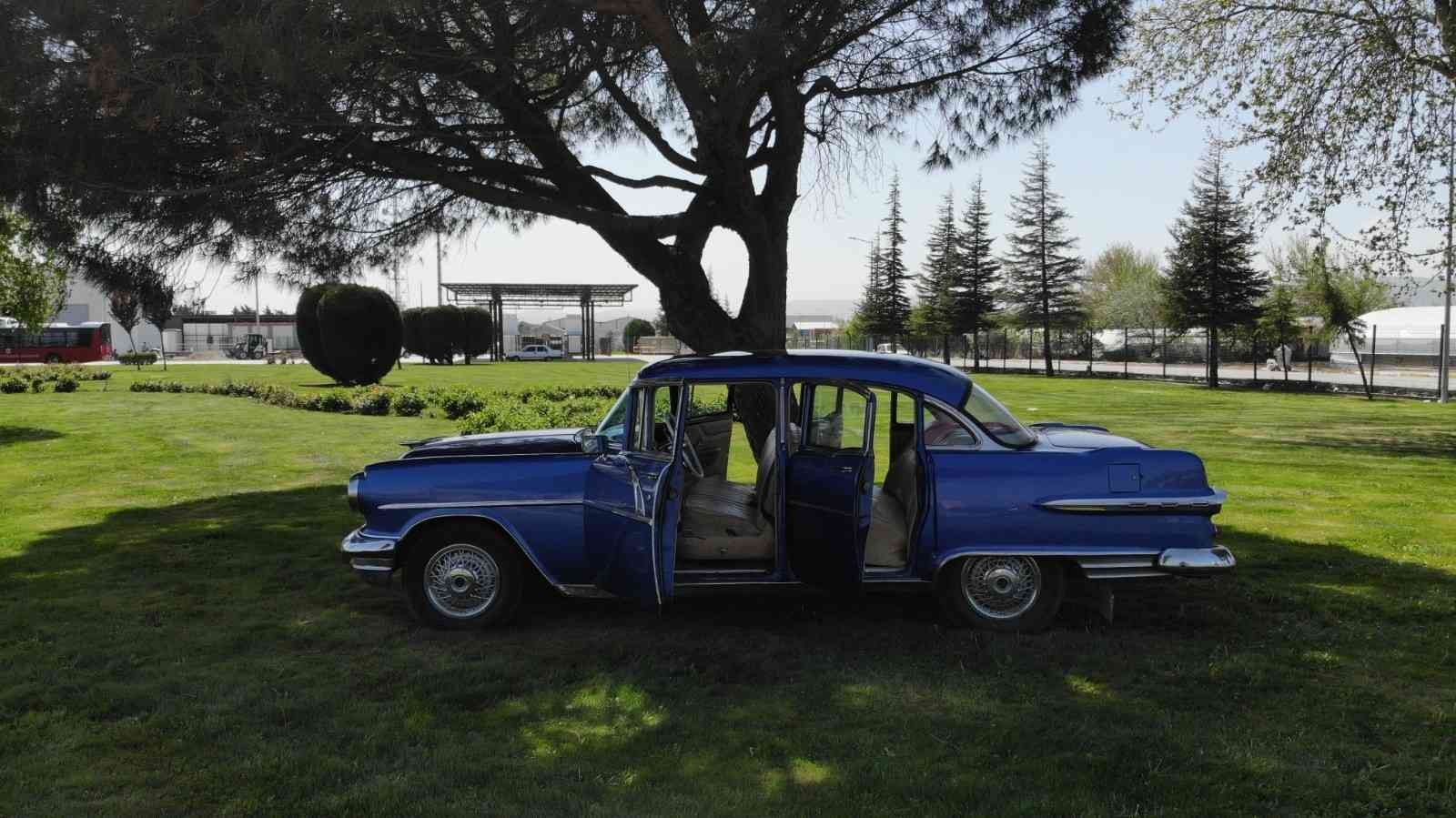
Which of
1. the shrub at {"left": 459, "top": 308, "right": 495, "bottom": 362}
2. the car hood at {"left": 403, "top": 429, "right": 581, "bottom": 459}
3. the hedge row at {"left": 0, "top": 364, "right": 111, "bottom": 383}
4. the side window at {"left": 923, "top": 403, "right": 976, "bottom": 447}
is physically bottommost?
the car hood at {"left": 403, "top": 429, "right": 581, "bottom": 459}

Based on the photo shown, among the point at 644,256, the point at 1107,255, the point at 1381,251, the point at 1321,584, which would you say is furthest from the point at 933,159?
the point at 1107,255

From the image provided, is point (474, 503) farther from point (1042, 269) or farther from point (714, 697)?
point (1042, 269)

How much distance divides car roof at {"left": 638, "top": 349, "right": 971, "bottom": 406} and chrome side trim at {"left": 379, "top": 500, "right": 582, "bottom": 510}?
2.97ft

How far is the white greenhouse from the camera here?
157 ft

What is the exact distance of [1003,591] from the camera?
19.2ft

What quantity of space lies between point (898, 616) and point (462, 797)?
3.19m

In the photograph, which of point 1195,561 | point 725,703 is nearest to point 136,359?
point 725,703

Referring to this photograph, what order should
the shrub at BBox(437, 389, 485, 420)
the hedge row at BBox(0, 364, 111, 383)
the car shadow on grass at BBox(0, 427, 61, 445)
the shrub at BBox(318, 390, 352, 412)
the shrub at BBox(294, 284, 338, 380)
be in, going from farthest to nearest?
1. the shrub at BBox(294, 284, 338, 380)
2. the hedge row at BBox(0, 364, 111, 383)
3. the shrub at BBox(318, 390, 352, 412)
4. the shrub at BBox(437, 389, 485, 420)
5. the car shadow on grass at BBox(0, 427, 61, 445)

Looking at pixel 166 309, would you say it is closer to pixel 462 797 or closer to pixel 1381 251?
pixel 462 797

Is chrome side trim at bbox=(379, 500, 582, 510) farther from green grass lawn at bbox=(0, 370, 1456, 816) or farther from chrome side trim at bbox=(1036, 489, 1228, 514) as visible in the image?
chrome side trim at bbox=(1036, 489, 1228, 514)

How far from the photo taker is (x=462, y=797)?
153 inches

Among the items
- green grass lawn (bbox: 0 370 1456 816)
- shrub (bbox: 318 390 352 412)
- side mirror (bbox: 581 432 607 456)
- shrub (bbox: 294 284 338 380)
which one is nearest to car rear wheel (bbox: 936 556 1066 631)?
green grass lawn (bbox: 0 370 1456 816)

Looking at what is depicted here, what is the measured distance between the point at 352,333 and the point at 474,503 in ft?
86.9

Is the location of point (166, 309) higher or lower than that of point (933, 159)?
lower
